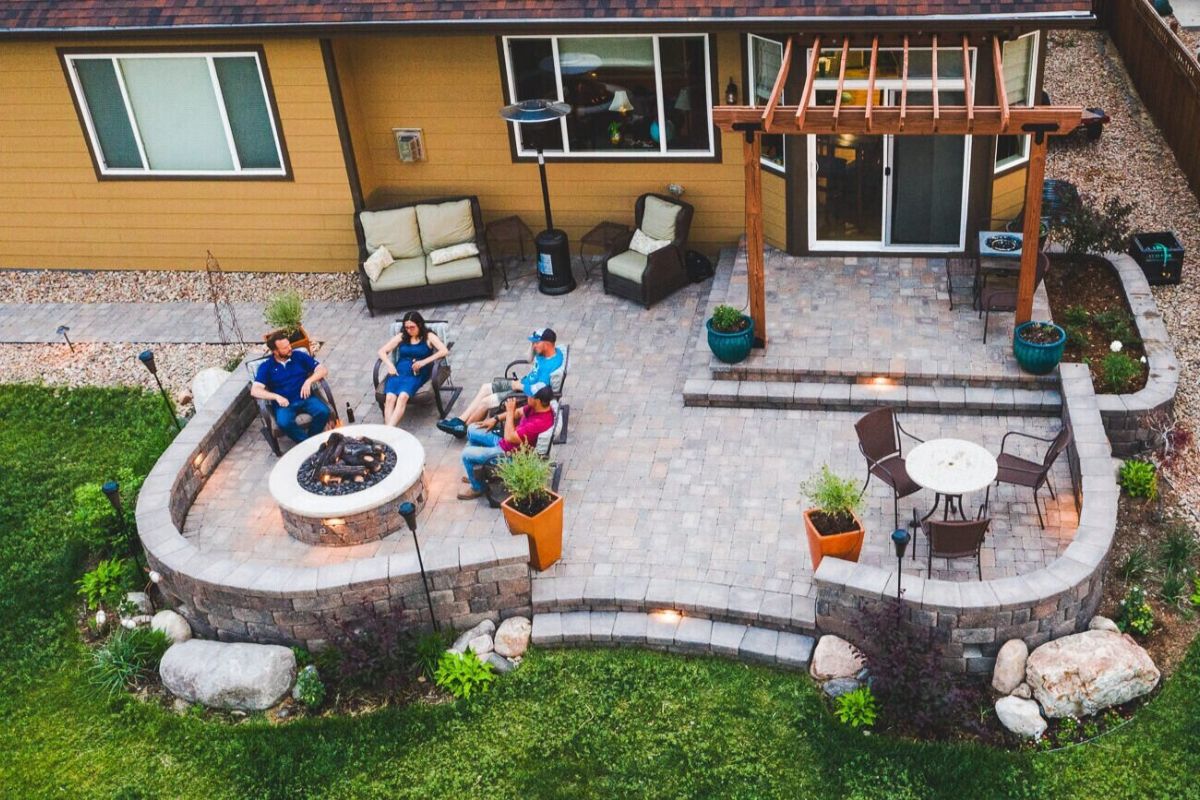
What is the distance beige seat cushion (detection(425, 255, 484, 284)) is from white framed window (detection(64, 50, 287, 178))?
7.70 ft

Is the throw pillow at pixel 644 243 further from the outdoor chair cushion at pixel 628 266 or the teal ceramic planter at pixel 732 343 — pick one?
the teal ceramic planter at pixel 732 343

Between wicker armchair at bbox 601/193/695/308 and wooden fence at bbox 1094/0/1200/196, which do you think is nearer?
wicker armchair at bbox 601/193/695/308

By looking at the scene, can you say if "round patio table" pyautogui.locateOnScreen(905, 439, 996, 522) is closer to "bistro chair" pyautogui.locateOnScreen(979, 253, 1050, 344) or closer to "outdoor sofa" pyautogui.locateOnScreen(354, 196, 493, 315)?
"bistro chair" pyautogui.locateOnScreen(979, 253, 1050, 344)

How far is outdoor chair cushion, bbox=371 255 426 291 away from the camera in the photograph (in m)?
13.1

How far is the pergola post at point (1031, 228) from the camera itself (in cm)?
981

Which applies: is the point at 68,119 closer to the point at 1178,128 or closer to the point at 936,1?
the point at 936,1

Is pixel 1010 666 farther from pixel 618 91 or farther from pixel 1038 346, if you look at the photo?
pixel 618 91

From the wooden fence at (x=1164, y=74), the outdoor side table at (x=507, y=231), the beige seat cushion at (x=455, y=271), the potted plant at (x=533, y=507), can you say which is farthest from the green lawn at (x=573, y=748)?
the wooden fence at (x=1164, y=74)

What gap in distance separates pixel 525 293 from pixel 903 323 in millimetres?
4405

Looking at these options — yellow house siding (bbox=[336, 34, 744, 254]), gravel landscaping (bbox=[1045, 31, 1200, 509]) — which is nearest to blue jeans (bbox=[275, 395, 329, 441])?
yellow house siding (bbox=[336, 34, 744, 254])

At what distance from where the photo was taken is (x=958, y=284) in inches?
479

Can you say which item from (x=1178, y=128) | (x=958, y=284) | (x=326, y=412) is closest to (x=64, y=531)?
(x=326, y=412)

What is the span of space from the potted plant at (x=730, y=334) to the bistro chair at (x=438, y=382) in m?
2.58

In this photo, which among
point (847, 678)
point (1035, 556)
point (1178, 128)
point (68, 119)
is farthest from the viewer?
point (1178, 128)
